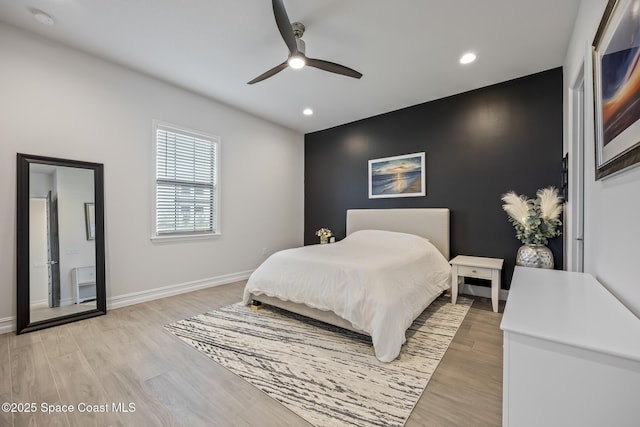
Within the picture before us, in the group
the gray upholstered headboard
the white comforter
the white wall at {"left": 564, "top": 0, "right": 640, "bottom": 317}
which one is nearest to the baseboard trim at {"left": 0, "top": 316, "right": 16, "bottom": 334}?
the white comforter

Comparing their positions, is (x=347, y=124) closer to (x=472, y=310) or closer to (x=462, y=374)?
(x=472, y=310)

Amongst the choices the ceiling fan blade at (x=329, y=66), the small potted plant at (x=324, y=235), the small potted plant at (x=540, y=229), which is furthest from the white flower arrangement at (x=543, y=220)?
the small potted plant at (x=324, y=235)

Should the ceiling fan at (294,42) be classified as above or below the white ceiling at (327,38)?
below

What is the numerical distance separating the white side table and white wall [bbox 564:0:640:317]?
3.37 ft

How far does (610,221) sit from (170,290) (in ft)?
13.7

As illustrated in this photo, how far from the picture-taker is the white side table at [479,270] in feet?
9.27

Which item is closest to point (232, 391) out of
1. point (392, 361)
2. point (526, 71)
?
point (392, 361)

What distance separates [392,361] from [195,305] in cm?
233

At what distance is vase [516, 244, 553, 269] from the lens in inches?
97.2

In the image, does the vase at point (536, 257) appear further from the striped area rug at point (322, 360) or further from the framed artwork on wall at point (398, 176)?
the framed artwork on wall at point (398, 176)

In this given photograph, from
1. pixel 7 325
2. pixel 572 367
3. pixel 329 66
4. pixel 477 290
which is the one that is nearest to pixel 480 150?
pixel 477 290

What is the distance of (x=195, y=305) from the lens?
3.07 metres

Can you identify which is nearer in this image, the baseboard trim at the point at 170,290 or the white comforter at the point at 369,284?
the white comforter at the point at 369,284

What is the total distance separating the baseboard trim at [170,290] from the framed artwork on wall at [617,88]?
13.7 ft
